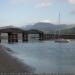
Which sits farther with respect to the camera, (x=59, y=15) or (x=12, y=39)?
(x=12, y=39)

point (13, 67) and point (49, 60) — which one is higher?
point (13, 67)

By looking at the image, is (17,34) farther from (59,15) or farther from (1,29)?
(59,15)

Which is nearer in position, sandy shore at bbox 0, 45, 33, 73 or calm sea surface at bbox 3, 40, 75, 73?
sandy shore at bbox 0, 45, 33, 73

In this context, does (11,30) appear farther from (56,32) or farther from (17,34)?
(56,32)

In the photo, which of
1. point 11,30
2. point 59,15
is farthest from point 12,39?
point 59,15

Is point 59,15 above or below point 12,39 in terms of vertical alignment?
above

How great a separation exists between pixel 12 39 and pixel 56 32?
3030 centimetres

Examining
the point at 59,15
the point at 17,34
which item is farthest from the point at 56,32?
the point at 59,15

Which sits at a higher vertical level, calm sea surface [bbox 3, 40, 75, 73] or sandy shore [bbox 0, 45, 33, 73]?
sandy shore [bbox 0, 45, 33, 73]

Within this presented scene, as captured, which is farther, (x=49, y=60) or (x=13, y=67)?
(x=49, y=60)

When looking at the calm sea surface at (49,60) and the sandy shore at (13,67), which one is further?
the calm sea surface at (49,60)

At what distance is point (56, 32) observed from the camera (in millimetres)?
198000

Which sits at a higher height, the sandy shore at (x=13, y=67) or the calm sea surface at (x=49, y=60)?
the sandy shore at (x=13, y=67)

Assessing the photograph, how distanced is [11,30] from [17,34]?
5928 millimetres
